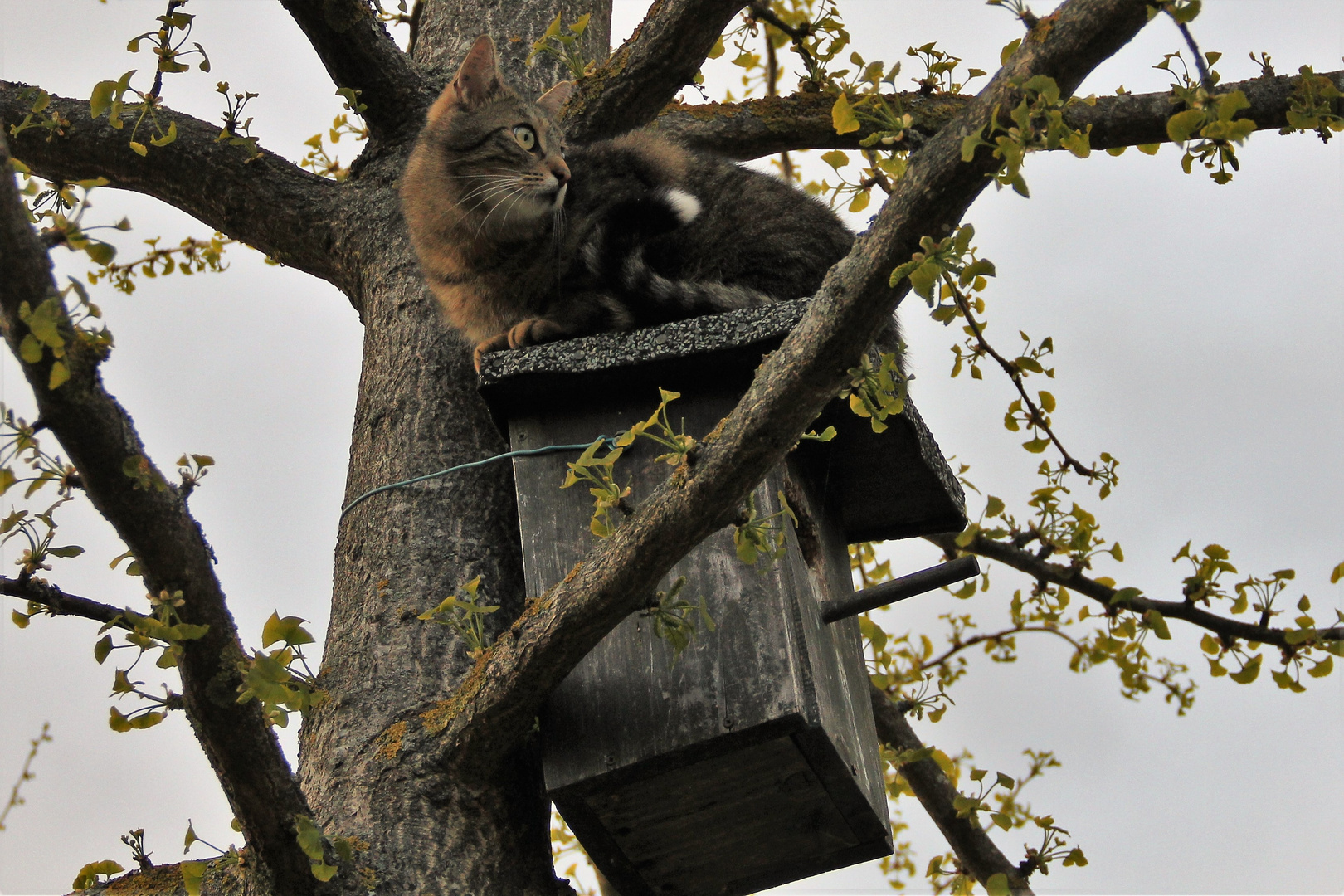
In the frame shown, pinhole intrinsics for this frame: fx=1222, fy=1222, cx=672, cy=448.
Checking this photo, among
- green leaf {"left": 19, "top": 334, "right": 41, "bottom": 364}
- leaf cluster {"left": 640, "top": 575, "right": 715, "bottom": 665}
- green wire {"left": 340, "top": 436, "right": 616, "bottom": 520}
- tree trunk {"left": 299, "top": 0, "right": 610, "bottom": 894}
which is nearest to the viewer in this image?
green leaf {"left": 19, "top": 334, "right": 41, "bottom": 364}

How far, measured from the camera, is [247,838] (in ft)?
5.69

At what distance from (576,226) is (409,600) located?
944 mm

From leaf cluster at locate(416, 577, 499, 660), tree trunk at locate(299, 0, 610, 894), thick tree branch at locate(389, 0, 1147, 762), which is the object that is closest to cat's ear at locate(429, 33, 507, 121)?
tree trunk at locate(299, 0, 610, 894)

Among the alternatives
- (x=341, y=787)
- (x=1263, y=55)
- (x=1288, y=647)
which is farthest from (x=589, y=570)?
(x=1263, y=55)

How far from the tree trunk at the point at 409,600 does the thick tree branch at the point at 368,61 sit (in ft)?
0.62

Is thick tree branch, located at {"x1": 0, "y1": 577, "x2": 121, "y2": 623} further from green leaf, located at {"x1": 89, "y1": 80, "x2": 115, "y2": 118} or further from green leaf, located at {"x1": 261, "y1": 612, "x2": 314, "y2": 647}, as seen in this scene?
green leaf, located at {"x1": 89, "y1": 80, "x2": 115, "y2": 118}

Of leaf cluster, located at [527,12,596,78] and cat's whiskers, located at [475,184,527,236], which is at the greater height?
leaf cluster, located at [527,12,596,78]

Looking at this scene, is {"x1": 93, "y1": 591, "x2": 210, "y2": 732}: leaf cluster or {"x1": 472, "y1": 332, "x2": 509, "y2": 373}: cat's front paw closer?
{"x1": 93, "y1": 591, "x2": 210, "y2": 732}: leaf cluster

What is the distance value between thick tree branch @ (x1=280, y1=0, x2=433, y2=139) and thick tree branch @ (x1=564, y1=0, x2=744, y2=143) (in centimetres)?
41

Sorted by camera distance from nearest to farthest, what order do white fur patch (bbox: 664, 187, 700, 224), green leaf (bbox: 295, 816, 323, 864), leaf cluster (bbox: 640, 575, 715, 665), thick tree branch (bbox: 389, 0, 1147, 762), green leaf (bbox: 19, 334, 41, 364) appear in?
green leaf (bbox: 19, 334, 41, 364), thick tree branch (bbox: 389, 0, 1147, 762), green leaf (bbox: 295, 816, 323, 864), leaf cluster (bbox: 640, 575, 715, 665), white fur patch (bbox: 664, 187, 700, 224)

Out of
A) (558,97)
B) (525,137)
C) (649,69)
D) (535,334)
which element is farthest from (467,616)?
(558,97)

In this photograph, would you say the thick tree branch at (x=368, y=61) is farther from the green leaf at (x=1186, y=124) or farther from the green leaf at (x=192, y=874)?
the green leaf at (x=1186, y=124)

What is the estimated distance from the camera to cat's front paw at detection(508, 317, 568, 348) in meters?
2.39

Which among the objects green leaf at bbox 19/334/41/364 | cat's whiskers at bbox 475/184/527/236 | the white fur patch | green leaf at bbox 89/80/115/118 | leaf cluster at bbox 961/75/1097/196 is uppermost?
cat's whiskers at bbox 475/184/527/236
